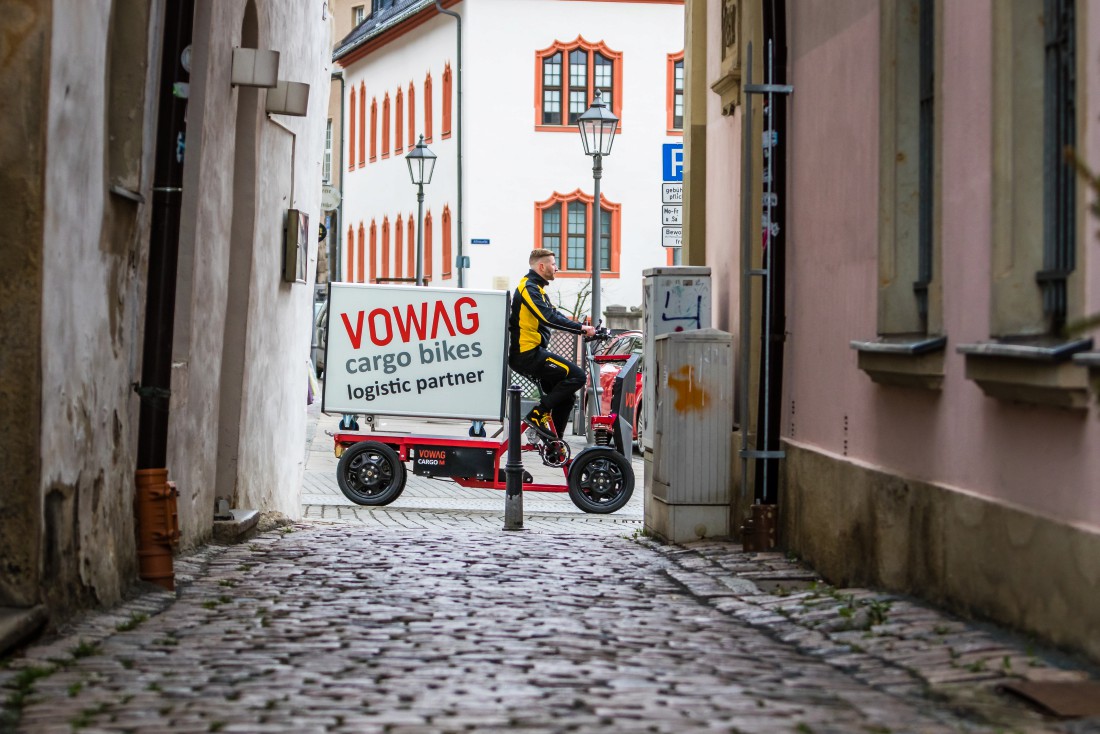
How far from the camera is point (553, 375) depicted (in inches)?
665

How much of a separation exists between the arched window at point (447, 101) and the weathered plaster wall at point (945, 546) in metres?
38.3

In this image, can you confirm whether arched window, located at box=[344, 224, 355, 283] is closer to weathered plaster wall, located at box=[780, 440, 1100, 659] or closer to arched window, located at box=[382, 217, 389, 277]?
arched window, located at box=[382, 217, 389, 277]

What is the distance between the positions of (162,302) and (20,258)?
222 centimetres

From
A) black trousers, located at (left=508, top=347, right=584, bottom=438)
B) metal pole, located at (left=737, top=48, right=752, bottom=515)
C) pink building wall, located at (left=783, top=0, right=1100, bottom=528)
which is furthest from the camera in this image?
black trousers, located at (left=508, top=347, right=584, bottom=438)

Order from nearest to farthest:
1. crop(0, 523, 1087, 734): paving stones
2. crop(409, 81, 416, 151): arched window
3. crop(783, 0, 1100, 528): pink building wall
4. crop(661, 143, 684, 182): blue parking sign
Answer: crop(0, 523, 1087, 734): paving stones, crop(783, 0, 1100, 528): pink building wall, crop(661, 143, 684, 182): blue parking sign, crop(409, 81, 416, 151): arched window

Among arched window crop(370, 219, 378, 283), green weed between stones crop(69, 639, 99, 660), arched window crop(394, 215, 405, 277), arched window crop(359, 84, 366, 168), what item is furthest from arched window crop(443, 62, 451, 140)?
green weed between stones crop(69, 639, 99, 660)

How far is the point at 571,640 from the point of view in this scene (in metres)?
7.52

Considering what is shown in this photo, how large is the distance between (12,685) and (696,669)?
2.27 m

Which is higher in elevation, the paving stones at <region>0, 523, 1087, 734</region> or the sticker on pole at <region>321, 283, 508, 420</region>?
the sticker on pole at <region>321, 283, 508, 420</region>

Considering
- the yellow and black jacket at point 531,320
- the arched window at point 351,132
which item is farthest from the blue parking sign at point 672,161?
the arched window at point 351,132

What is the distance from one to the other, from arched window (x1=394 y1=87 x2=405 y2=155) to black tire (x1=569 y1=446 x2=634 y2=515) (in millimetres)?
37197

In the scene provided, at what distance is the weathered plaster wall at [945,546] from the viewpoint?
654 cm

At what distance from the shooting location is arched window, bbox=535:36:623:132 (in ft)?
157

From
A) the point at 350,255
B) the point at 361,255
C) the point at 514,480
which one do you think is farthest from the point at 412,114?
the point at 514,480
